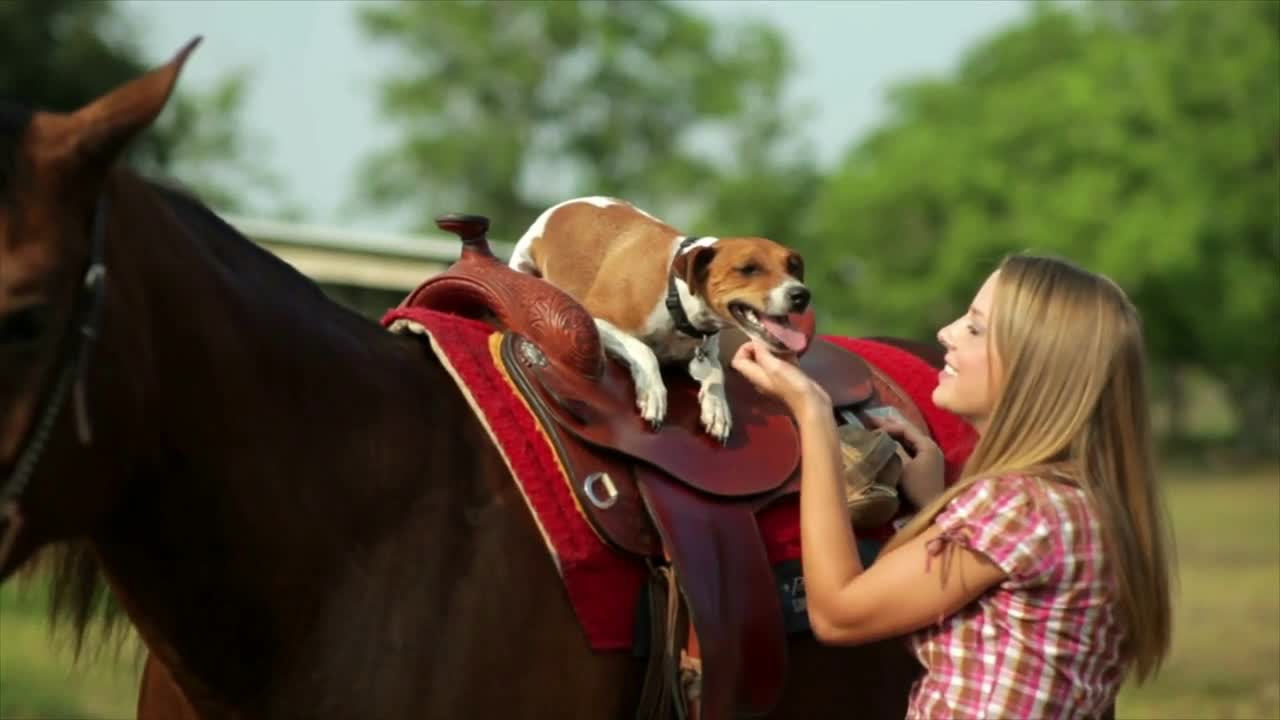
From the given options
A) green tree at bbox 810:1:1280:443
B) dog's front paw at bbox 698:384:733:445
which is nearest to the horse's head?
dog's front paw at bbox 698:384:733:445

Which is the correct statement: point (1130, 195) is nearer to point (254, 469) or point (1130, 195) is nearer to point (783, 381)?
point (783, 381)

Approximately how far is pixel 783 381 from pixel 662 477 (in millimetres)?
362

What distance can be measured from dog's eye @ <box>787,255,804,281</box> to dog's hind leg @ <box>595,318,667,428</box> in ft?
2.04

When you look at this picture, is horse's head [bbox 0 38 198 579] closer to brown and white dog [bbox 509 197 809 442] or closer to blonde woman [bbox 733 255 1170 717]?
blonde woman [bbox 733 255 1170 717]

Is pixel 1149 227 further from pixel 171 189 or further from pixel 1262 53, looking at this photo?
pixel 171 189

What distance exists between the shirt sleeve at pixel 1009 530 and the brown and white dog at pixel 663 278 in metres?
1.03

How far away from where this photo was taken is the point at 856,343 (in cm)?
421

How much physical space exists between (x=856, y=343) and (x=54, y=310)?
249cm

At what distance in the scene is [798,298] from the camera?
3854 mm

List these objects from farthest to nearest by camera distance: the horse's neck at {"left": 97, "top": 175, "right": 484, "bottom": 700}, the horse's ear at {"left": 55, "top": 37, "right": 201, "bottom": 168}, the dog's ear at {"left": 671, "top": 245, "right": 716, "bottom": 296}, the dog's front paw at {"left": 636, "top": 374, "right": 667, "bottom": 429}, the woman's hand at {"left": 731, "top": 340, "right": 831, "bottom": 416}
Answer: the dog's ear at {"left": 671, "top": 245, "right": 716, "bottom": 296}
the dog's front paw at {"left": 636, "top": 374, "right": 667, "bottom": 429}
the woman's hand at {"left": 731, "top": 340, "right": 831, "bottom": 416}
the horse's neck at {"left": 97, "top": 175, "right": 484, "bottom": 700}
the horse's ear at {"left": 55, "top": 37, "right": 201, "bottom": 168}

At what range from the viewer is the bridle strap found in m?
2.06

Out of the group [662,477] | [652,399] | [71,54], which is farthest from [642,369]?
[71,54]

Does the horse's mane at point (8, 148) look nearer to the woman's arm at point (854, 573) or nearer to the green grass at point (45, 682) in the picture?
the woman's arm at point (854, 573)

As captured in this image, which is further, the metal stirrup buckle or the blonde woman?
the metal stirrup buckle
